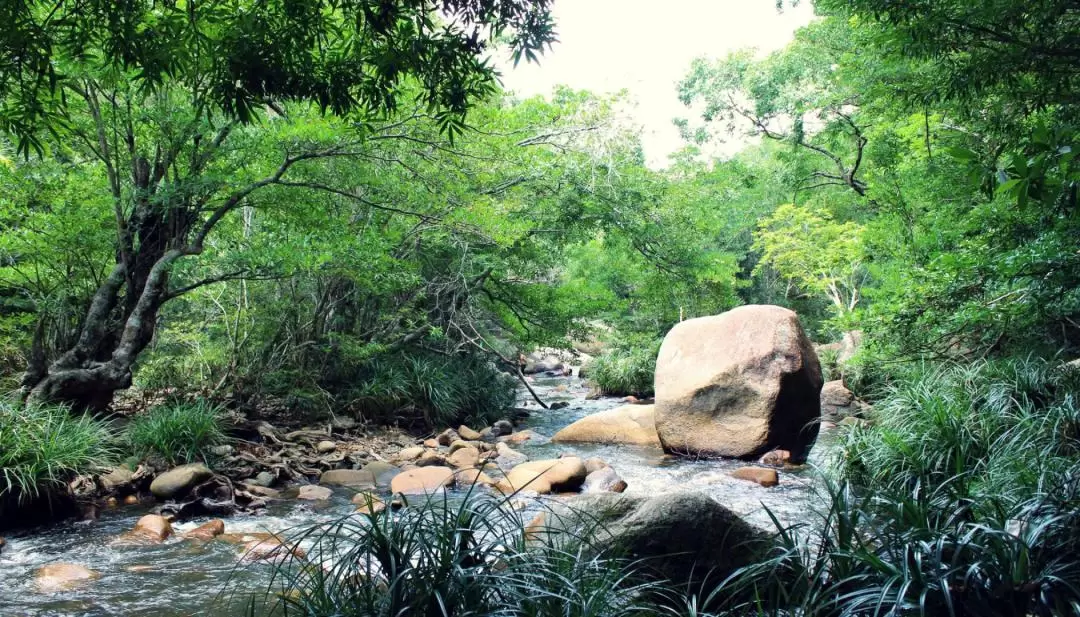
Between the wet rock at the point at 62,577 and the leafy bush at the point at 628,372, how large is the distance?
1204 centimetres

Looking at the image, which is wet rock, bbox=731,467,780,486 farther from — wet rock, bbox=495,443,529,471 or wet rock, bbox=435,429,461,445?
wet rock, bbox=435,429,461,445

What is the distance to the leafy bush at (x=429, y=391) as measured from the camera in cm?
1084

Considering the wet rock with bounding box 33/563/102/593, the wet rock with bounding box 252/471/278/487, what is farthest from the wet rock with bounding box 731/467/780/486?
the wet rock with bounding box 33/563/102/593

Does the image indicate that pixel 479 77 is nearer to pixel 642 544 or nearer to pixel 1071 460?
pixel 642 544

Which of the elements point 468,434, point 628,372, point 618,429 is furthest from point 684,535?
point 628,372

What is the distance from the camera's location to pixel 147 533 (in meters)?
5.55

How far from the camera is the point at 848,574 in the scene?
2697 millimetres

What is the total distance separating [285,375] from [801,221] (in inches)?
580

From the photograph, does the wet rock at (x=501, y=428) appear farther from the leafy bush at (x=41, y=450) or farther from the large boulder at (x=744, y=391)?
the leafy bush at (x=41, y=450)

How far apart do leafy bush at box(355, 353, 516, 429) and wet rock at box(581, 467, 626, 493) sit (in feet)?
14.1

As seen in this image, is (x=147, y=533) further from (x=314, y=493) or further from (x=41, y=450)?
(x=314, y=493)

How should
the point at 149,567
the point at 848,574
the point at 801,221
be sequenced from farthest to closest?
1. the point at 801,221
2. the point at 149,567
3. the point at 848,574

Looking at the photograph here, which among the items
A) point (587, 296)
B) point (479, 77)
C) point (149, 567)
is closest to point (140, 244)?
point (149, 567)

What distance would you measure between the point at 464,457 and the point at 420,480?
1.48 meters
